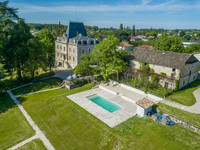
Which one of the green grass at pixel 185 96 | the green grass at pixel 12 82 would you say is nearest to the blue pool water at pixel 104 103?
the green grass at pixel 185 96

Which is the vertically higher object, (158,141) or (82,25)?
(82,25)

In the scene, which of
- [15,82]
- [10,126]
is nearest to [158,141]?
[10,126]

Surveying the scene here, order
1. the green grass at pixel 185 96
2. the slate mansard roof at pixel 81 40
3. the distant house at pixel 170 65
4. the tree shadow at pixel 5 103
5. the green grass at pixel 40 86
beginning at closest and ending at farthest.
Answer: the tree shadow at pixel 5 103, the green grass at pixel 185 96, the distant house at pixel 170 65, the green grass at pixel 40 86, the slate mansard roof at pixel 81 40

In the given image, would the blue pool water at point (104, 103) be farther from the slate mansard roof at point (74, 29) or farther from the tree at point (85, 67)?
the slate mansard roof at point (74, 29)

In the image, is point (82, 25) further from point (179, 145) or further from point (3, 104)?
point (179, 145)

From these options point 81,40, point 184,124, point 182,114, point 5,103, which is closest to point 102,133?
point 184,124

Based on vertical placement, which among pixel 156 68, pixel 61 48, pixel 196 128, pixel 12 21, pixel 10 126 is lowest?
pixel 10 126

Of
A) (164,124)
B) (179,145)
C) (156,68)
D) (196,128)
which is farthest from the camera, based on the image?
(156,68)
